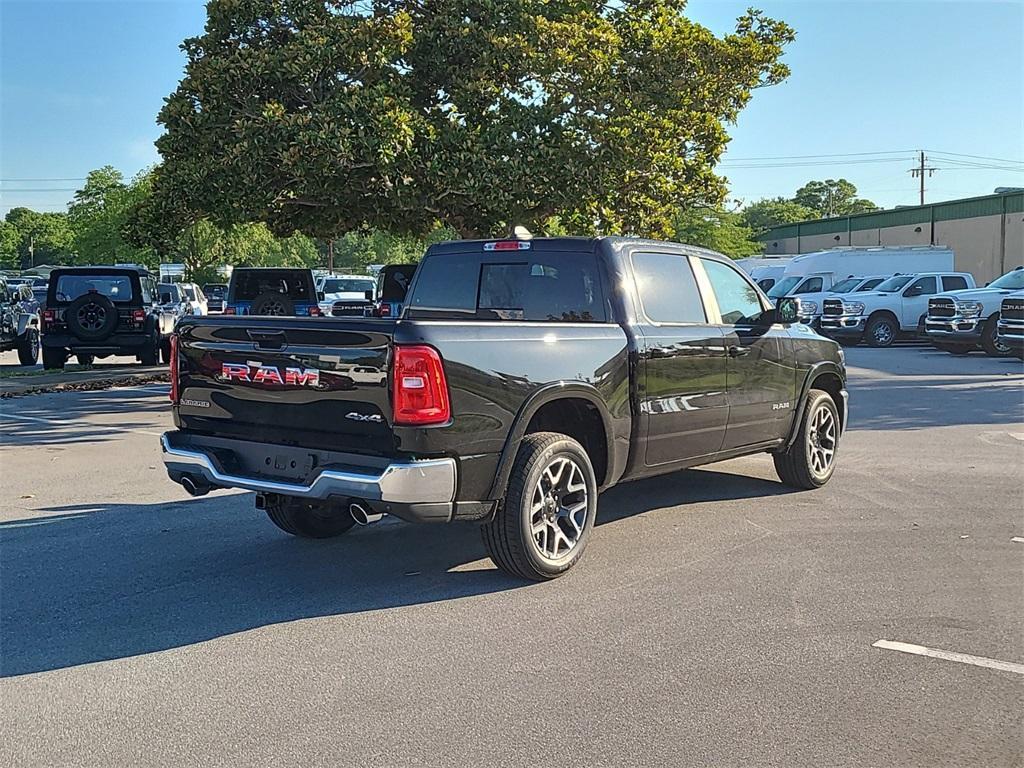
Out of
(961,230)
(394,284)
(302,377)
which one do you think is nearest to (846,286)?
(394,284)

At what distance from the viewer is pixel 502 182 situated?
14383 millimetres

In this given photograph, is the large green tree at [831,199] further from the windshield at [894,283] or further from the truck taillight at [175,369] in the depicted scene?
the truck taillight at [175,369]

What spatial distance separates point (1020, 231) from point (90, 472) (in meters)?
44.9

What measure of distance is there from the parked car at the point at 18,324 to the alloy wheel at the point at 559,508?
16.9 meters

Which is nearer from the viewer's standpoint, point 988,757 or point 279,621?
point 988,757

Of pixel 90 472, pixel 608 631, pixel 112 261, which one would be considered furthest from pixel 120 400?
pixel 112 261

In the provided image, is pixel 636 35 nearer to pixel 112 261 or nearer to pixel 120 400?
→ pixel 120 400

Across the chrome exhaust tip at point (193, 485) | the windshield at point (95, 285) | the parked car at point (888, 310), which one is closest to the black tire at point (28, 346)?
the windshield at point (95, 285)

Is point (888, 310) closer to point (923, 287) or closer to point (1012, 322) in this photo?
point (923, 287)

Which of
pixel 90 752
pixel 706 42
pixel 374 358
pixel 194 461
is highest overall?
pixel 706 42

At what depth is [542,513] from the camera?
575 cm

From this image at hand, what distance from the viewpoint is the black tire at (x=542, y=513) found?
5559mm

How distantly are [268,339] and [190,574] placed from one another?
60.4 inches

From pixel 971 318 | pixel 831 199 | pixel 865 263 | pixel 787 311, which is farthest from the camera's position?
pixel 831 199
